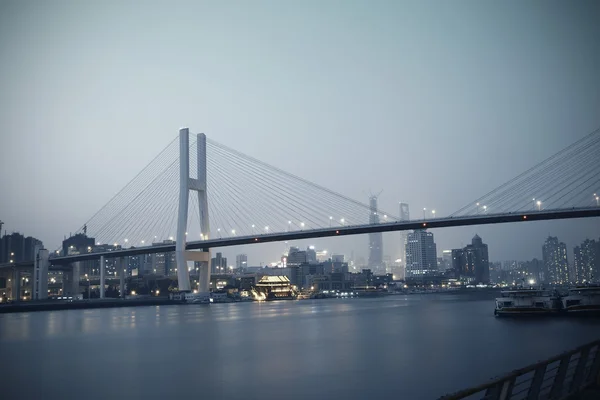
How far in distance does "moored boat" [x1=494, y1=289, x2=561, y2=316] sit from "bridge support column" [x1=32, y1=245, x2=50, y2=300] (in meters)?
67.0

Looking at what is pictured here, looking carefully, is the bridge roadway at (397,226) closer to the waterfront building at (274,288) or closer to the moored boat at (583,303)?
the moored boat at (583,303)

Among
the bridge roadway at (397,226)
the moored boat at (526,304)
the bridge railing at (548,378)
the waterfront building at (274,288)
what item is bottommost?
the waterfront building at (274,288)

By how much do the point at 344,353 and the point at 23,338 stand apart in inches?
865

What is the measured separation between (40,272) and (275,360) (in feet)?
233

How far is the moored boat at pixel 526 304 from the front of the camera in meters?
42.8

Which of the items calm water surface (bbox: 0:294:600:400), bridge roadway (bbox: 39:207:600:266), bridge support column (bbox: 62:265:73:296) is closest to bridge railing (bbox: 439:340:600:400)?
calm water surface (bbox: 0:294:600:400)

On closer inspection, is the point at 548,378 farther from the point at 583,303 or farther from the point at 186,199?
the point at 186,199

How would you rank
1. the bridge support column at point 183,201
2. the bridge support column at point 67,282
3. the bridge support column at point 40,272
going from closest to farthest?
the bridge support column at point 183,201
the bridge support column at point 40,272
the bridge support column at point 67,282

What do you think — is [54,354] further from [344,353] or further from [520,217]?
[520,217]

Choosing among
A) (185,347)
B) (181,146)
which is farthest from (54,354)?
(181,146)

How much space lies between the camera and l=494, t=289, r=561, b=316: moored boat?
42750 mm

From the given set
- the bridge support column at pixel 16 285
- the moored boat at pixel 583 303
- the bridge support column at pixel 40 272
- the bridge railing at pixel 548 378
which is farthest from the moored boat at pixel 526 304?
the bridge support column at pixel 16 285

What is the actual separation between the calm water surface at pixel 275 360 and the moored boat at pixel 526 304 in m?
6.31

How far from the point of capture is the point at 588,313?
41344 millimetres
